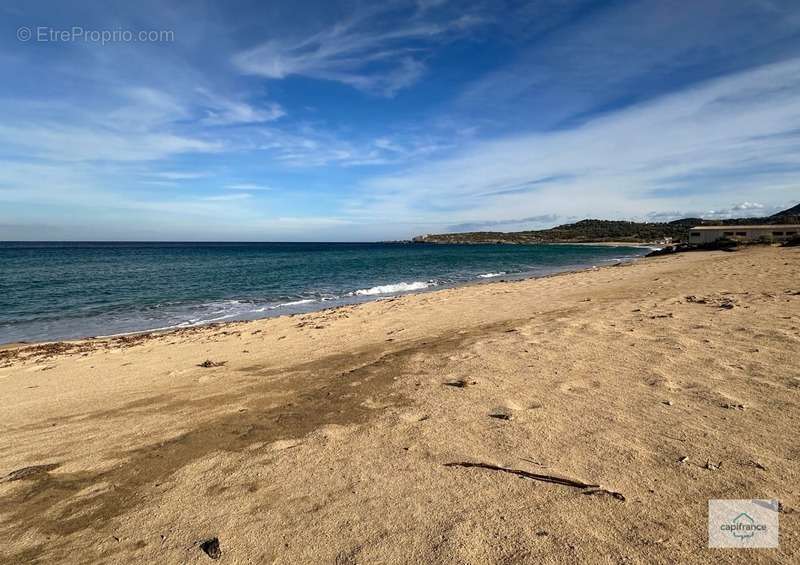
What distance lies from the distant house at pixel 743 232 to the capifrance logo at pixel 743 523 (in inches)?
2341

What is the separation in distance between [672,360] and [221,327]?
1265 centimetres

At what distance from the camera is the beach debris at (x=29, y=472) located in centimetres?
393

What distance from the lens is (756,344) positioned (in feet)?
20.1

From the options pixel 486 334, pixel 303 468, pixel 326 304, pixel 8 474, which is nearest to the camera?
pixel 303 468

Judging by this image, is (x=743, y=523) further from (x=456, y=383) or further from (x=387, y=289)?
(x=387, y=289)

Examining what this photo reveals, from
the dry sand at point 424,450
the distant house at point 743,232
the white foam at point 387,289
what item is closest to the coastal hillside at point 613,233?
the distant house at point 743,232

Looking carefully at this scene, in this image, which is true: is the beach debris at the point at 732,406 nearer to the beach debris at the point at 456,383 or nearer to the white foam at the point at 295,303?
the beach debris at the point at 456,383

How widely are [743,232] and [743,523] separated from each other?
71.9 meters

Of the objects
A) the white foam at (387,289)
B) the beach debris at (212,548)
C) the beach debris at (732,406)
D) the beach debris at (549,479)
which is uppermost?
the beach debris at (732,406)

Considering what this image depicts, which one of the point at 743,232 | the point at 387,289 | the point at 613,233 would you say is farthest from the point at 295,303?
the point at 613,233

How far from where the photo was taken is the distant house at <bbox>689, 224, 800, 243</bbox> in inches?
2021

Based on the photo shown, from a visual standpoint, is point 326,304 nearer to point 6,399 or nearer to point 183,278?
point 6,399

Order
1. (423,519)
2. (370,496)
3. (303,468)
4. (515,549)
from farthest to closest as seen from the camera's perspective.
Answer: (303,468)
(370,496)
(423,519)
(515,549)

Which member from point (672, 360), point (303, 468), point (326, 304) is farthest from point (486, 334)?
point (326, 304)
